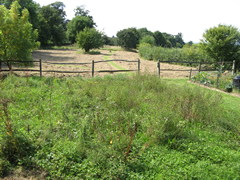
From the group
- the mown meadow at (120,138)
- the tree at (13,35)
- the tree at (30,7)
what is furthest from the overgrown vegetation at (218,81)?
the tree at (30,7)

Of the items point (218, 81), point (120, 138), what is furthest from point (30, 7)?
point (120, 138)

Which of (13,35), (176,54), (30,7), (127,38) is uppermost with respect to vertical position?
(30,7)

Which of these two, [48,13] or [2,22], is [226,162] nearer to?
[2,22]

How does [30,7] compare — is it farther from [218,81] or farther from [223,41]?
[218,81]

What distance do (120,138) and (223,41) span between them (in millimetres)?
16328

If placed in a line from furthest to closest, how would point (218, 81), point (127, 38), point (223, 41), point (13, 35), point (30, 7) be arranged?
point (127, 38), point (30, 7), point (223, 41), point (218, 81), point (13, 35)

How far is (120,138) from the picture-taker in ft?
11.5

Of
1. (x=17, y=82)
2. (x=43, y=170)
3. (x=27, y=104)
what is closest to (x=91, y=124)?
(x=43, y=170)

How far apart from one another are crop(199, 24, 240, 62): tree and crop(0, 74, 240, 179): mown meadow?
1226cm

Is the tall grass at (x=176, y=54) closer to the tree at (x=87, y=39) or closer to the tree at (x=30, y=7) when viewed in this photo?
the tree at (x=87, y=39)

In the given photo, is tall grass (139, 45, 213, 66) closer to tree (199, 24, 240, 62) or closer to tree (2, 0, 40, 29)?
tree (199, 24, 240, 62)

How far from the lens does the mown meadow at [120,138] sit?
3078 millimetres

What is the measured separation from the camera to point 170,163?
129 inches

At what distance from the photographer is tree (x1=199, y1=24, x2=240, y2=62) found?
1614 cm
